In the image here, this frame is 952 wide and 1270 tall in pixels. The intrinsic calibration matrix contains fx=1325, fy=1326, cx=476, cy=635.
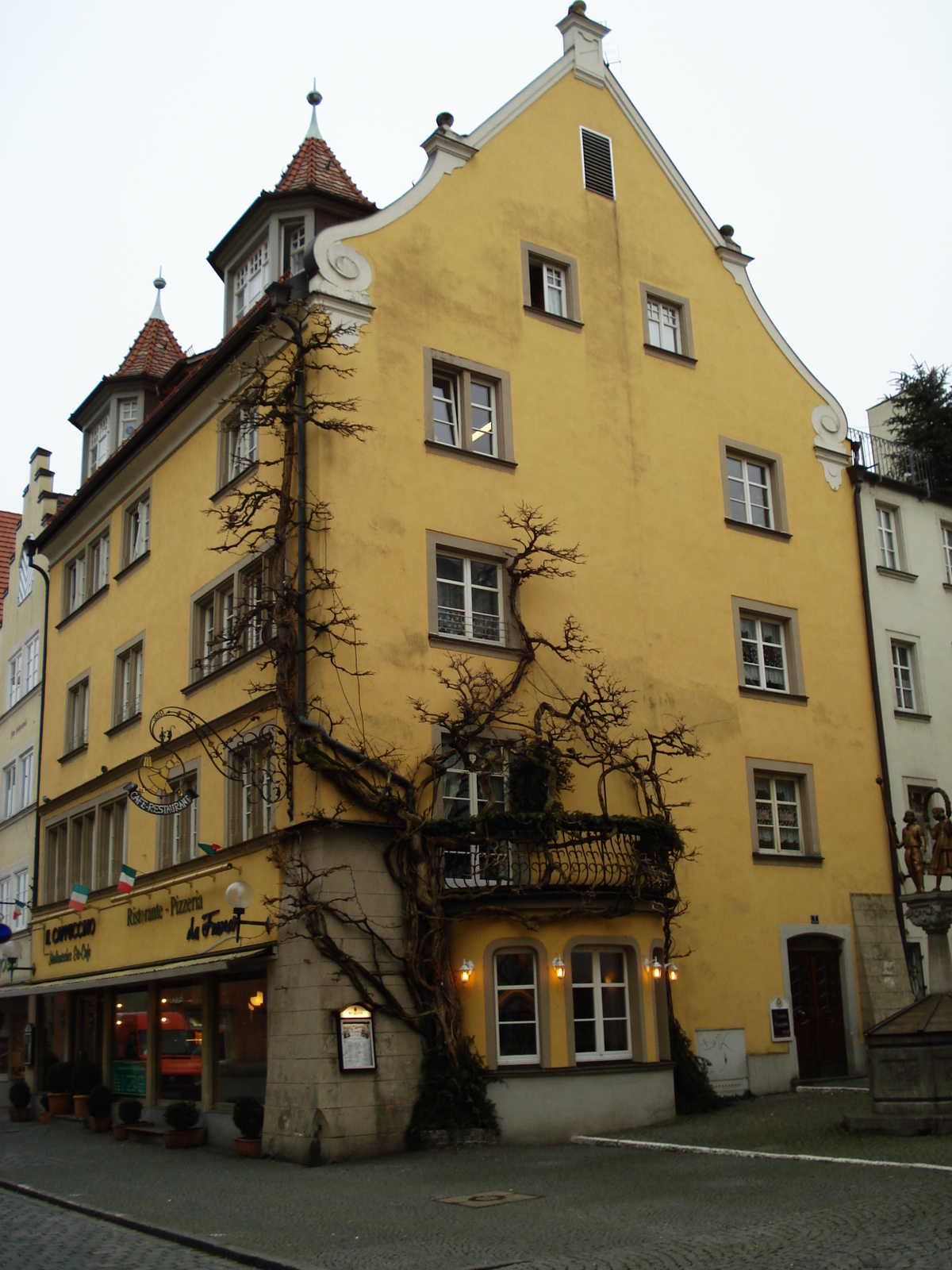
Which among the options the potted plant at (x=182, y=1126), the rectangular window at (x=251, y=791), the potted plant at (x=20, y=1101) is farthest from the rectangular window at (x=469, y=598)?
the potted plant at (x=20, y=1101)

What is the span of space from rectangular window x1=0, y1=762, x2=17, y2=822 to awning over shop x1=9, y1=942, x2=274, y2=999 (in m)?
5.92

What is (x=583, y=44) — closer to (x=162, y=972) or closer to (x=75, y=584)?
(x=75, y=584)

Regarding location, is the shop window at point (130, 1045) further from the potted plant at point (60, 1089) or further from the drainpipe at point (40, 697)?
the drainpipe at point (40, 697)

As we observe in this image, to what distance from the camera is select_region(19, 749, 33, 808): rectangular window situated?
99.5 ft

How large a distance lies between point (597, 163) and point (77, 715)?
1551 centimetres

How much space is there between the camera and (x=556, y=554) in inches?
841

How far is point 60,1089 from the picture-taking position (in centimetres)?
2491

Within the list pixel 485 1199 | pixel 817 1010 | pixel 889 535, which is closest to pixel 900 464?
pixel 889 535

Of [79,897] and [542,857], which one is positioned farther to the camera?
[79,897]

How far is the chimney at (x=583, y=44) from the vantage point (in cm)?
2559

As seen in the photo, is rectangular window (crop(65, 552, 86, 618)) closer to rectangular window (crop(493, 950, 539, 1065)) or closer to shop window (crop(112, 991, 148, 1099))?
shop window (crop(112, 991, 148, 1099))

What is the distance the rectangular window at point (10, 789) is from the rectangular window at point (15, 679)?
1.62 m

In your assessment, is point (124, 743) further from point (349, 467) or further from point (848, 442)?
point (848, 442)

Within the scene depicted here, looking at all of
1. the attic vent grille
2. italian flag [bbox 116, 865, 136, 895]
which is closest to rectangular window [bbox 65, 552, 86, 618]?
italian flag [bbox 116, 865, 136, 895]
